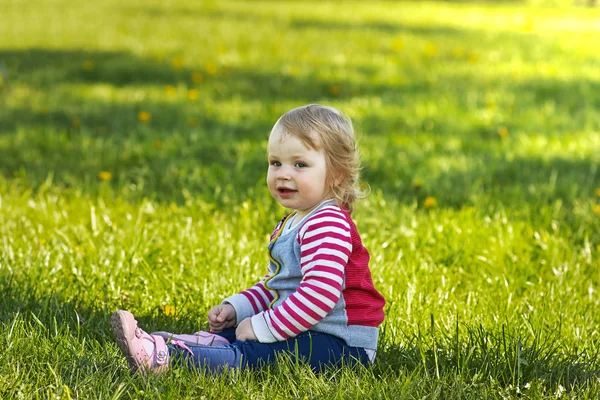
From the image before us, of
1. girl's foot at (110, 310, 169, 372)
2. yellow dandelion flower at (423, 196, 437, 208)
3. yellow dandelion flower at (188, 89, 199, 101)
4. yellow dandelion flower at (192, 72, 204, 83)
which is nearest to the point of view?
girl's foot at (110, 310, 169, 372)

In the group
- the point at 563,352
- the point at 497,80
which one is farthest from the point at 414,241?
the point at 497,80

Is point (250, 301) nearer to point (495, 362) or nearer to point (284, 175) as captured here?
point (284, 175)

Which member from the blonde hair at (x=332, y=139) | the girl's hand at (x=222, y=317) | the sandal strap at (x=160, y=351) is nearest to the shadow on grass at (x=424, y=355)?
the sandal strap at (x=160, y=351)

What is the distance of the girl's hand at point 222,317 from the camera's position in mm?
2736

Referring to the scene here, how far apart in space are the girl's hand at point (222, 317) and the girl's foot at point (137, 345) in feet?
1.02

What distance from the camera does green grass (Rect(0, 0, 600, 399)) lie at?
2.45 m

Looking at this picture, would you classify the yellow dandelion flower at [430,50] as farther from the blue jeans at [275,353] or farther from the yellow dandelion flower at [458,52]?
the blue jeans at [275,353]

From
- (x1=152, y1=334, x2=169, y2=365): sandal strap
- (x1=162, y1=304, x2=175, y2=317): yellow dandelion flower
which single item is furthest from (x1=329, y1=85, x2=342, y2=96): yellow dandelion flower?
(x1=152, y1=334, x2=169, y2=365): sandal strap

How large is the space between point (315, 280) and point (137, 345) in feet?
1.82

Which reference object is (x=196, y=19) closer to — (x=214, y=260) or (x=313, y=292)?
(x=214, y=260)

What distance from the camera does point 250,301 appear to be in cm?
279

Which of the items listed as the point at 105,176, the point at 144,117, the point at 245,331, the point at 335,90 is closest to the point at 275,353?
the point at 245,331

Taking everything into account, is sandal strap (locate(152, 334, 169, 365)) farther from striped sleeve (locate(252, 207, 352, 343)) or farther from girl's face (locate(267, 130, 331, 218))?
girl's face (locate(267, 130, 331, 218))

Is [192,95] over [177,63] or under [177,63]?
under
